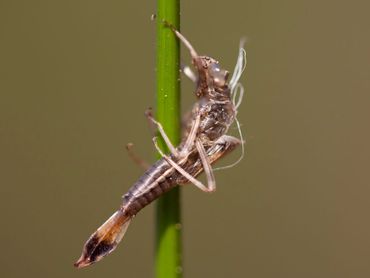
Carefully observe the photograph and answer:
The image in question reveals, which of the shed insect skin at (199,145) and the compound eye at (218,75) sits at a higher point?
the compound eye at (218,75)

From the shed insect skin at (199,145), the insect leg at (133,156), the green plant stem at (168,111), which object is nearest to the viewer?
the green plant stem at (168,111)

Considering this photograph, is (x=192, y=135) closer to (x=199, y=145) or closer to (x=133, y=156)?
(x=199, y=145)

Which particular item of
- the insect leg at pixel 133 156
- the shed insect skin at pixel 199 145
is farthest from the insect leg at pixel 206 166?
the insect leg at pixel 133 156

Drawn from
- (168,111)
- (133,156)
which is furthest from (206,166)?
(168,111)

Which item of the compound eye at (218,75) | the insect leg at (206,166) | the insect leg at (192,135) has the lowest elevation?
the insect leg at (206,166)

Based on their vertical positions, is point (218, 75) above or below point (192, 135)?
above

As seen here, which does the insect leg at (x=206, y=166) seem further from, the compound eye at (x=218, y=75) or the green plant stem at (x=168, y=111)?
the green plant stem at (x=168, y=111)

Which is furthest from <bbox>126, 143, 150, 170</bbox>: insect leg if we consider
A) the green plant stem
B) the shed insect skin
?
the green plant stem
